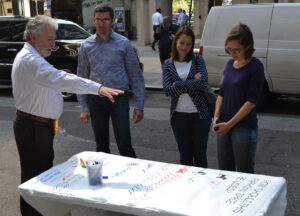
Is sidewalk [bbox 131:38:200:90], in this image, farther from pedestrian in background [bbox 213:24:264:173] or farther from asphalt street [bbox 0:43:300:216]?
pedestrian in background [bbox 213:24:264:173]

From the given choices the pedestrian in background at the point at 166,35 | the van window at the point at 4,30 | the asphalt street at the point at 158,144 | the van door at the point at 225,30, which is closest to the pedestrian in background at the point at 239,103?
the asphalt street at the point at 158,144

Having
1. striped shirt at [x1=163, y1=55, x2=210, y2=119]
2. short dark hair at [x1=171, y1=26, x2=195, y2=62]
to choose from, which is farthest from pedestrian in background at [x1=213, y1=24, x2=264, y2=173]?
short dark hair at [x1=171, y1=26, x2=195, y2=62]

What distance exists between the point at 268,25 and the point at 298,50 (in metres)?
0.73

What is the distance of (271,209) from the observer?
2457mm

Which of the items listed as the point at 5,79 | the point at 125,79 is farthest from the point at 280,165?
the point at 5,79

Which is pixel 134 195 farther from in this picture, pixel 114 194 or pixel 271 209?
pixel 271 209

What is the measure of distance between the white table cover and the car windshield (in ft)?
23.5

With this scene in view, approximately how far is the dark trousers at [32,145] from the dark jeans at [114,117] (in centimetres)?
81

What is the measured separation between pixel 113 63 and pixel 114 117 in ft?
1.75

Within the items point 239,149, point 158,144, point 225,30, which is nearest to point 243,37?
point 239,149

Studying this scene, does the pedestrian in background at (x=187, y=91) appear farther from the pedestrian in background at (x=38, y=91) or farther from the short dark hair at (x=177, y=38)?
the pedestrian in background at (x=38, y=91)

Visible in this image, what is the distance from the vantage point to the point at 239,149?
331 cm

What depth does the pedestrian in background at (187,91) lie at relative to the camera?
376 cm

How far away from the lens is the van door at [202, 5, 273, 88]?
7.70 metres
